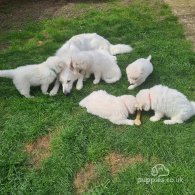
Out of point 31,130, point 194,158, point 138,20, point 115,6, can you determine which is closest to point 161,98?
point 194,158

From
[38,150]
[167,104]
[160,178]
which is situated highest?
[167,104]

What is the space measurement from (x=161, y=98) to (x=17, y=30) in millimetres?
4503

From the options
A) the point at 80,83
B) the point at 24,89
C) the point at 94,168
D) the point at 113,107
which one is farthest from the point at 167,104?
the point at 24,89

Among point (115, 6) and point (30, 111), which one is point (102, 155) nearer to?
point (30, 111)

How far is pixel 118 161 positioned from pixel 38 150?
1022 mm

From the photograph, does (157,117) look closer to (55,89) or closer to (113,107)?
(113,107)

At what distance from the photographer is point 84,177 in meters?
4.60

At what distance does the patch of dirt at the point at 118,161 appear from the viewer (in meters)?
4.70

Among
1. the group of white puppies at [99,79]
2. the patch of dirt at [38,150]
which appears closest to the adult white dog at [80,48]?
the group of white puppies at [99,79]

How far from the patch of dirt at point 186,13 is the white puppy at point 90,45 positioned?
153 centimetres

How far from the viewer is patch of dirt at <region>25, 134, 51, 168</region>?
4.87 m

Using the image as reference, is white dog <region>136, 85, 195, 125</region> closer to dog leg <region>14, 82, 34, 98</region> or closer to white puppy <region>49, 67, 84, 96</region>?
white puppy <region>49, 67, 84, 96</region>

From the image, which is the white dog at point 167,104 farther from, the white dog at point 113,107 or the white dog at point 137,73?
the white dog at point 137,73

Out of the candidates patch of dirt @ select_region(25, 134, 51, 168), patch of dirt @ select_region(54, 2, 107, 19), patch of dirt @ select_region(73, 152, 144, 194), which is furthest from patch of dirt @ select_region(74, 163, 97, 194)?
patch of dirt @ select_region(54, 2, 107, 19)
